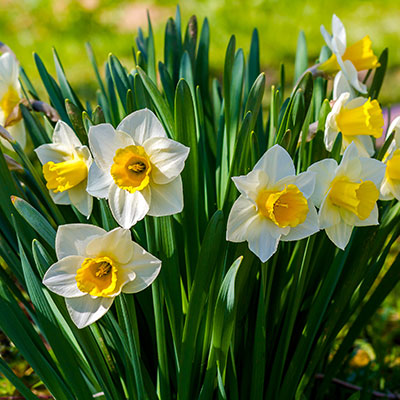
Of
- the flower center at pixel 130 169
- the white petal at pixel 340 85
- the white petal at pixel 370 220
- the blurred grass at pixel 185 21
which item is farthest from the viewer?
the blurred grass at pixel 185 21

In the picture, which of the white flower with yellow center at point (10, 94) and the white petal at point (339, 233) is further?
the white flower with yellow center at point (10, 94)

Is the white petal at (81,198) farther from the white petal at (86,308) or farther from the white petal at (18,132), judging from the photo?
the white petal at (18,132)

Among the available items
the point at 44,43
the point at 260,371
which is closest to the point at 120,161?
the point at 260,371

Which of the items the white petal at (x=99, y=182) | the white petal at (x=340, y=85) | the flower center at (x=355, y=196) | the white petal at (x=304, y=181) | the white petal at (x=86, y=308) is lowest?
the white petal at (x=86, y=308)

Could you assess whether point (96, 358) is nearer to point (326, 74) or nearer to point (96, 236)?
point (96, 236)

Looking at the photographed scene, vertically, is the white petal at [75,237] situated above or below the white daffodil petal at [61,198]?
below

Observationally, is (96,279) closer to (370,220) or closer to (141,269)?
(141,269)

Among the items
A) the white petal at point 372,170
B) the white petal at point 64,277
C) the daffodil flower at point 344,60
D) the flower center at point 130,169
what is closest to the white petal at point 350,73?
the daffodil flower at point 344,60
